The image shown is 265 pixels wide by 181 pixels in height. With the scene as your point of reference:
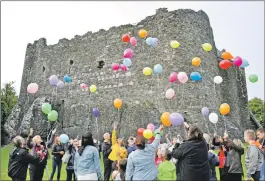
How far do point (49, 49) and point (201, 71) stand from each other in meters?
12.1

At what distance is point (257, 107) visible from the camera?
50781 mm

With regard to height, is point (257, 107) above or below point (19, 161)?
above

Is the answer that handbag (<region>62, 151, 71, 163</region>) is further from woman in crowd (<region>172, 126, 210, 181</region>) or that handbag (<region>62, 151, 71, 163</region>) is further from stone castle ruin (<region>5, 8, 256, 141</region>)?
stone castle ruin (<region>5, 8, 256, 141</region>)

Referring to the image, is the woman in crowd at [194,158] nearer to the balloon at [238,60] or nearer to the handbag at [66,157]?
the handbag at [66,157]

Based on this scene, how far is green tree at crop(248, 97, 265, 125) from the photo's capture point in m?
49.5

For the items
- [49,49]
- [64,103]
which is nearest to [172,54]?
[64,103]

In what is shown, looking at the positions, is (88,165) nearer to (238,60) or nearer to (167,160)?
(167,160)

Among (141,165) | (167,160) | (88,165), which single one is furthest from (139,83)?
(141,165)

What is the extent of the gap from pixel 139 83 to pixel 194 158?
1205cm

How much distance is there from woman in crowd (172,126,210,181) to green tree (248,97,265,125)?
46.9m

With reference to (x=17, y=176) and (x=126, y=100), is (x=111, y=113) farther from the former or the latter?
(x=17, y=176)

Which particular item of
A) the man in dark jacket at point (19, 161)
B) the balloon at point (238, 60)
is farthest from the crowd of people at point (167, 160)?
the balloon at point (238, 60)

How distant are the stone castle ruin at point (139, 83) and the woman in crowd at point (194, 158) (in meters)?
9.10

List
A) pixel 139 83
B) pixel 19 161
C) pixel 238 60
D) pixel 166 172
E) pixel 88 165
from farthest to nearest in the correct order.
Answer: pixel 139 83, pixel 238 60, pixel 19 161, pixel 166 172, pixel 88 165
